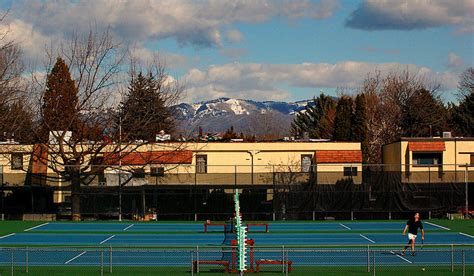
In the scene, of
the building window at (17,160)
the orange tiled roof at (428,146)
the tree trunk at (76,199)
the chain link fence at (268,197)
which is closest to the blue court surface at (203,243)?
the chain link fence at (268,197)

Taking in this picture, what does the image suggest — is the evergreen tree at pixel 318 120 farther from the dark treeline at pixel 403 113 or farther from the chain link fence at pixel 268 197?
the chain link fence at pixel 268 197

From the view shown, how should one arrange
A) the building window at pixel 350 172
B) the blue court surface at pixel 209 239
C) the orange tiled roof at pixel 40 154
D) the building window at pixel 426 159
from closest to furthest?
the blue court surface at pixel 209 239 < the building window at pixel 350 172 < the orange tiled roof at pixel 40 154 < the building window at pixel 426 159

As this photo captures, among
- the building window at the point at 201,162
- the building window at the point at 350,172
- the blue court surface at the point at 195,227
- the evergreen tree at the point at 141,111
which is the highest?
the evergreen tree at the point at 141,111

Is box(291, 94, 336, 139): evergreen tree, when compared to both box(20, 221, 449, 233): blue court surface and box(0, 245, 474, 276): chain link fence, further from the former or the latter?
box(0, 245, 474, 276): chain link fence

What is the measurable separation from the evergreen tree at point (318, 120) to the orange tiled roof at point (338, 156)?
4584 cm

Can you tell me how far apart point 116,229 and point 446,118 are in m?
65.5

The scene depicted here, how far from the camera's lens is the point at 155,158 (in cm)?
6041

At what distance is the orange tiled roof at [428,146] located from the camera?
A: 63531 millimetres

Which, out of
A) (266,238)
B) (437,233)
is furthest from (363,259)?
(437,233)

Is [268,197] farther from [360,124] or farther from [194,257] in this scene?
[360,124]

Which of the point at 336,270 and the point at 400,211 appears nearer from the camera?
the point at 336,270

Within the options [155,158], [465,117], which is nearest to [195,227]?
[155,158]

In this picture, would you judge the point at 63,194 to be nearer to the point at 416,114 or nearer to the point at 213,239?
the point at 213,239

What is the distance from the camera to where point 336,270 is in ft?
95.1
